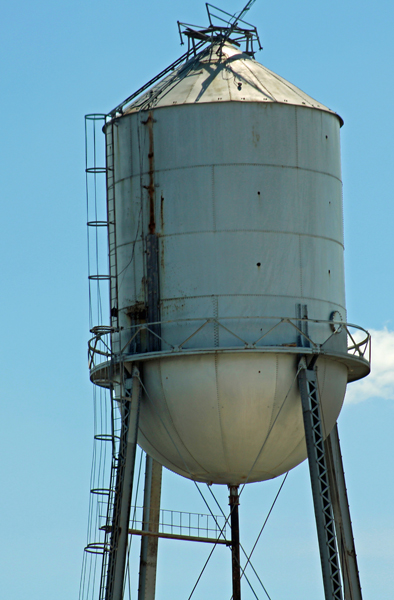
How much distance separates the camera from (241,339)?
29625 millimetres

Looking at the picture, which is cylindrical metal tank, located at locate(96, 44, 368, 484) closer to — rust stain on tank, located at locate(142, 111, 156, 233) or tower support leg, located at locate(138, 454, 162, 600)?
rust stain on tank, located at locate(142, 111, 156, 233)

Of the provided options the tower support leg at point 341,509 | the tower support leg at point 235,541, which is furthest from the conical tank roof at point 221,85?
the tower support leg at point 235,541

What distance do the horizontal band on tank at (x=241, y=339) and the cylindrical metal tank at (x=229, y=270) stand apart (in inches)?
1.4

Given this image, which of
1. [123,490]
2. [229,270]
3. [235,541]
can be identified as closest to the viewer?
[229,270]

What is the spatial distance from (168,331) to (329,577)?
6.36 m

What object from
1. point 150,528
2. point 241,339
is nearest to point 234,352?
point 241,339

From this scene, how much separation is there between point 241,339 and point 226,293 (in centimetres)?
110

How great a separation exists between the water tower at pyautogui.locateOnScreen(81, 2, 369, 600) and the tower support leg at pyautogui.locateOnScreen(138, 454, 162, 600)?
371 cm

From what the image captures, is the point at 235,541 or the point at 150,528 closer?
the point at 235,541

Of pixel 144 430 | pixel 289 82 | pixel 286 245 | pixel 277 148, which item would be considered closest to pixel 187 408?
pixel 144 430

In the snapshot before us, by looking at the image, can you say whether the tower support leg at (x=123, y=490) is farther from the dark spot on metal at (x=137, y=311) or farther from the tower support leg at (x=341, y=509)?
the tower support leg at (x=341, y=509)

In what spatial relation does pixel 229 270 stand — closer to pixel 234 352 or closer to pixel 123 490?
pixel 234 352

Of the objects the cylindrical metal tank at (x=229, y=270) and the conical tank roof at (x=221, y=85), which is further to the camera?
the conical tank roof at (x=221, y=85)

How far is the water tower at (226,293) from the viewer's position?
97.7 ft
